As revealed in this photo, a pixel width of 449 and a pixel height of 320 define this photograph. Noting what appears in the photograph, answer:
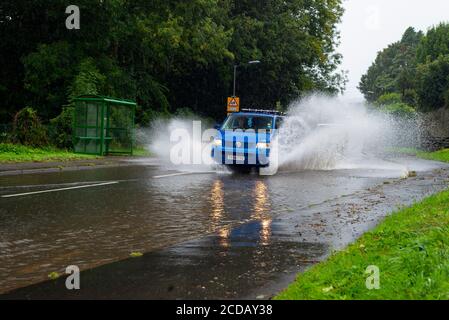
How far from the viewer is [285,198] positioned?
1327cm

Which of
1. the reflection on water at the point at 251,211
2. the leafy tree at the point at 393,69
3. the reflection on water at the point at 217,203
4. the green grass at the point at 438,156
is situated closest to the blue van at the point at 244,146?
the reflection on water at the point at 217,203

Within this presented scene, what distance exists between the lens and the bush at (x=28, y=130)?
25047 mm

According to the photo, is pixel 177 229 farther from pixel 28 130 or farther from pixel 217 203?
pixel 28 130

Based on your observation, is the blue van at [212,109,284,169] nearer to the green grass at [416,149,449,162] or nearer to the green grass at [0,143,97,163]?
the green grass at [0,143,97,163]

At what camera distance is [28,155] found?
A: 22297 mm

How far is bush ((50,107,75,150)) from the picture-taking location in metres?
27.1

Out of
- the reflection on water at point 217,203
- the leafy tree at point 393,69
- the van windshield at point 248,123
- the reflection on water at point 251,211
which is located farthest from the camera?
the leafy tree at point 393,69

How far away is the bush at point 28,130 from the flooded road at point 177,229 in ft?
28.3

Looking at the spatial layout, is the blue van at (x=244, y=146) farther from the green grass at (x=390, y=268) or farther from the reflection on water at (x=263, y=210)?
the green grass at (x=390, y=268)

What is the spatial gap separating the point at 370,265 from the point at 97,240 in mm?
3834

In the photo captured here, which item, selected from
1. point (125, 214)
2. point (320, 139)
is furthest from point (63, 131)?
point (125, 214)

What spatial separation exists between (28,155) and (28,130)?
3198 mm
